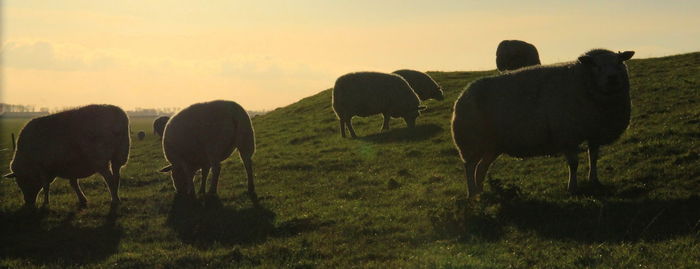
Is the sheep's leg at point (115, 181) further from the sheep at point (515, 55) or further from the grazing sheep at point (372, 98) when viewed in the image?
the sheep at point (515, 55)

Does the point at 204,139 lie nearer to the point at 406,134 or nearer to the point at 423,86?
the point at 406,134

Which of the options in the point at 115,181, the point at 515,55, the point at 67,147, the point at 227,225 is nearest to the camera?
the point at 227,225

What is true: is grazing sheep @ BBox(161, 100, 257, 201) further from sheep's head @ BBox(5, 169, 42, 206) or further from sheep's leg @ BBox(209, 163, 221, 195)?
sheep's head @ BBox(5, 169, 42, 206)

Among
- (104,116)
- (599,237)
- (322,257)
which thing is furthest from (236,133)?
(599,237)

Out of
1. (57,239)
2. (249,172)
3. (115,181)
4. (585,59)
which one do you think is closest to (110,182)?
(115,181)

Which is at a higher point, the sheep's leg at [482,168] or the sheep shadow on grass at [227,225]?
the sheep's leg at [482,168]

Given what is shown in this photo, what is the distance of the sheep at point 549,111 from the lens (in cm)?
1184

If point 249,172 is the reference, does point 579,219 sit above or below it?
above

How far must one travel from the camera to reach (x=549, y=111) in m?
12.1

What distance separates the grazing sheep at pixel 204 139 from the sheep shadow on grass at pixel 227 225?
1.07 m

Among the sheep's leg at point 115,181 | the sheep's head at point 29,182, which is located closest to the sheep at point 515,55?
the sheep's leg at point 115,181

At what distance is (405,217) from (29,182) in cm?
993

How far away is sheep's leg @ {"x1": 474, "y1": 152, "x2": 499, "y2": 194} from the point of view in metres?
13.3

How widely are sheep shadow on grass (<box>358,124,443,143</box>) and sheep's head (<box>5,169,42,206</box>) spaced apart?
1296 cm
